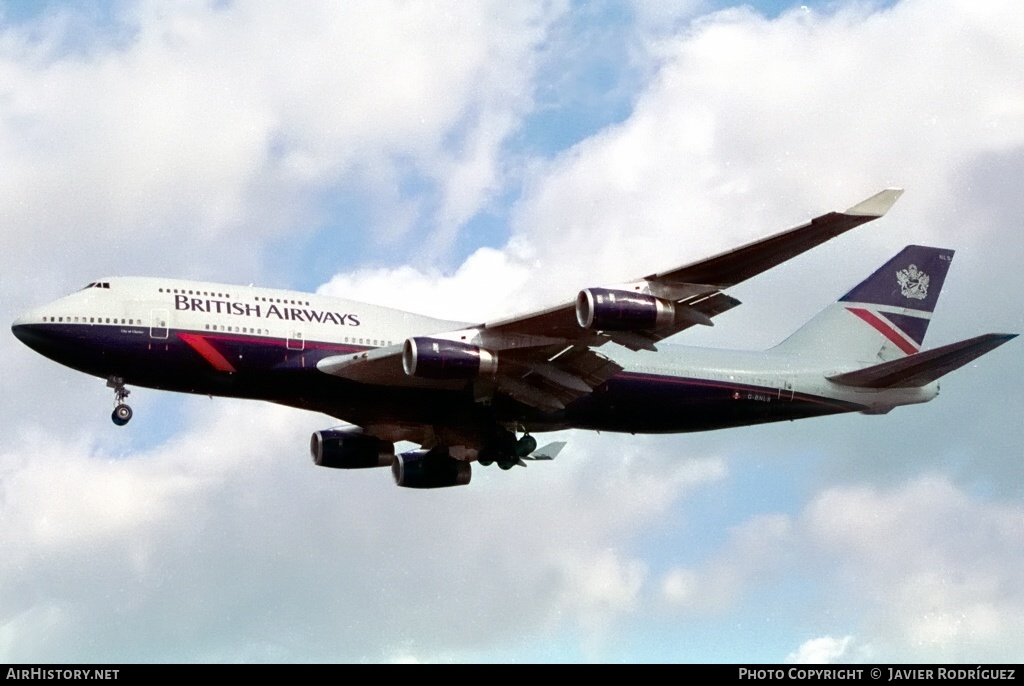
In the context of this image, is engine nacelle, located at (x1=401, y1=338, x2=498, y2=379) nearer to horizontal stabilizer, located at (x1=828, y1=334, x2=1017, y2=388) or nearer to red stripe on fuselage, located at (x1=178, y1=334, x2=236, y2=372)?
red stripe on fuselage, located at (x1=178, y1=334, x2=236, y2=372)

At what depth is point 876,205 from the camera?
112ft

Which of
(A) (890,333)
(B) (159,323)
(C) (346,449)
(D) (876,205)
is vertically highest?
(A) (890,333)

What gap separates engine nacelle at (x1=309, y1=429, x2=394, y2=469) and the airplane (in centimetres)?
5

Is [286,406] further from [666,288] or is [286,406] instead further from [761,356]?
[761,356]

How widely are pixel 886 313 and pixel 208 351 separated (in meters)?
25.1

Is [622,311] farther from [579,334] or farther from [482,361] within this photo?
[482,361]

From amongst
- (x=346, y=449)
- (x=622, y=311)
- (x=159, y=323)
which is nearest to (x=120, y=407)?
→ (x=159, y=323)

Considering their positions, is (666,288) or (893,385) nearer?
(666,288)

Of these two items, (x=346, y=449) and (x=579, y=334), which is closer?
(x=579, y=334)
